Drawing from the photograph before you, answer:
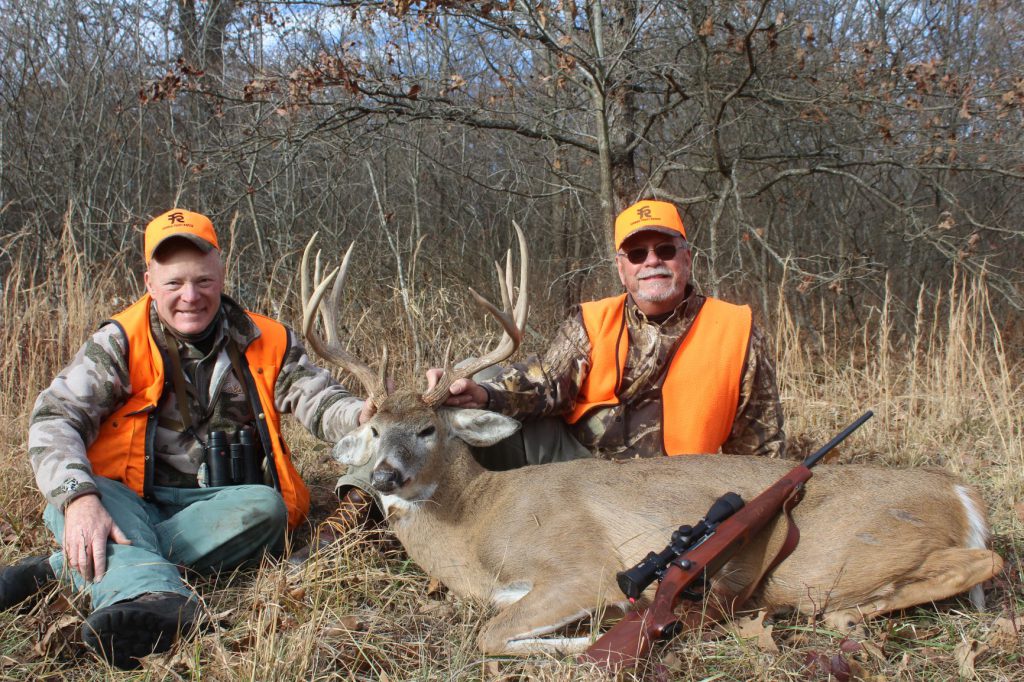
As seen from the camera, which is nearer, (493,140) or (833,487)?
(833,487)

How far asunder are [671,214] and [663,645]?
2.05 meters

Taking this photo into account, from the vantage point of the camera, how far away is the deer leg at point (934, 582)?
8.88 feet

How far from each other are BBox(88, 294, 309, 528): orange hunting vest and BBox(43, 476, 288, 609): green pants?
0.10 m

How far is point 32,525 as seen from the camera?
3.55 meters

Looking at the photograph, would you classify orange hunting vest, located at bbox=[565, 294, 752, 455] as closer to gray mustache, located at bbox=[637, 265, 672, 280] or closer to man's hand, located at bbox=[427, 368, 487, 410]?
gray mustache, located at bbox=[637, 265, 672, 280]

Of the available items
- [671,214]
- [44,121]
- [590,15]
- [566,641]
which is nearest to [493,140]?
[590,15]

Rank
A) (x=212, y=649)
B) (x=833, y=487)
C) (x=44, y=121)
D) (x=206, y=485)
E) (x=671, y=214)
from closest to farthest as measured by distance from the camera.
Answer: (x=212, y=649), (x=833, y=487), (x=206, y=485), (x=671, y=214), (x=44, y=121)

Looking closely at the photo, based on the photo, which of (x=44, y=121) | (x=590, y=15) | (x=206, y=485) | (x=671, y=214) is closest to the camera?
(x=206, y=485)

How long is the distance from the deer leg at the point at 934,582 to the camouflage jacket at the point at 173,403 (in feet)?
6.55

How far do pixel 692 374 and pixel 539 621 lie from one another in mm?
1545

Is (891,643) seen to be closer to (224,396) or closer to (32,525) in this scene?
(224,396)

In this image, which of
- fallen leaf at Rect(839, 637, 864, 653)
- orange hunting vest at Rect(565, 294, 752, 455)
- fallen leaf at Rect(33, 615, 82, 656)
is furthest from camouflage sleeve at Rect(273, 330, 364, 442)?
fallen leaf at Rect(839, 637, 864, 653)

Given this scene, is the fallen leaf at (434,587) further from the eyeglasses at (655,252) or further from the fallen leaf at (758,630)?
the eyeglasses at (655,252)

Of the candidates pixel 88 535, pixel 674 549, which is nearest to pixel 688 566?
pixel 674 549
